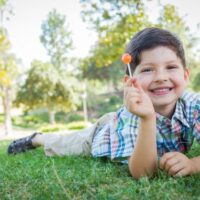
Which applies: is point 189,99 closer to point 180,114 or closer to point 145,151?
point 180,114

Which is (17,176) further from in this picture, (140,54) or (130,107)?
(140,54)

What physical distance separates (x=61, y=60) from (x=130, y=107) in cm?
3780

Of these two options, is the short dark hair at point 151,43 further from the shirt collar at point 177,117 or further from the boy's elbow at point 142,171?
Answer: the boy's elbow at point 142,171

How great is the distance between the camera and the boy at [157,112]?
207cm

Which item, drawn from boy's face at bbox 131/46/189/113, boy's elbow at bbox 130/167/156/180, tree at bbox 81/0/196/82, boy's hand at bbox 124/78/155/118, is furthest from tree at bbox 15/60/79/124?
boy's hand at bbox 124/78/155/118

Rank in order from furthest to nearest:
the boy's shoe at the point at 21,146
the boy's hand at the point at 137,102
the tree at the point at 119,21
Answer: the tree at the point at 119,21 → the boy's shoe at the point at 21,146 → the boy's hand at the point at 137,102

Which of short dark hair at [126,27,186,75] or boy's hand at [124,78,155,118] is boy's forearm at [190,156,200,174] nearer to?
boy's hand at [124,78,155,118]

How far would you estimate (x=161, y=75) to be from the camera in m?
2.34


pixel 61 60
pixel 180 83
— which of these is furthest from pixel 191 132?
pixel 61 60

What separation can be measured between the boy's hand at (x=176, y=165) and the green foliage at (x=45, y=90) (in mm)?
27243

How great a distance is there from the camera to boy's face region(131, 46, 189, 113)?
7.69ft

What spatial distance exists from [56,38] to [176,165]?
3797 centimetres

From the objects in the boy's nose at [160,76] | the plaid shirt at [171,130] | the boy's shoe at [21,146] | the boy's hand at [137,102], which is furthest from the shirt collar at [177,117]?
the boy's shoe at [21,146]

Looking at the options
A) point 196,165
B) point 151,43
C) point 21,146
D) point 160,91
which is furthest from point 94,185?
point 21,146
